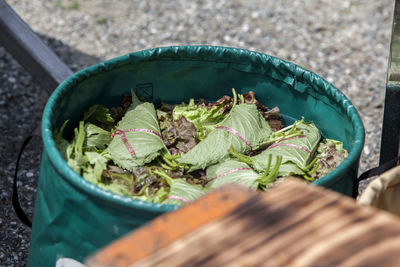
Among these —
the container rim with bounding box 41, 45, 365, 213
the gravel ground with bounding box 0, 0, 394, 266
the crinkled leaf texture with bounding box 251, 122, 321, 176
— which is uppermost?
the container rim with bounding box 41, 45, 365, 213

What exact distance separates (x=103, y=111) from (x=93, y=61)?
1.94m

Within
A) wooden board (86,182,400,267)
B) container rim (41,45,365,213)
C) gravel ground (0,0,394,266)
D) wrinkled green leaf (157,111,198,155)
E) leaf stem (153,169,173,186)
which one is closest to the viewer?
wooden board (86,182,400,267)

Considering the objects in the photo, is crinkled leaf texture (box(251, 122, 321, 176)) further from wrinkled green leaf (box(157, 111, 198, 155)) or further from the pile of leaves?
wrinkled green leaf (box(157, 111, 198, 155))

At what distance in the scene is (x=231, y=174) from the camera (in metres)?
1.59

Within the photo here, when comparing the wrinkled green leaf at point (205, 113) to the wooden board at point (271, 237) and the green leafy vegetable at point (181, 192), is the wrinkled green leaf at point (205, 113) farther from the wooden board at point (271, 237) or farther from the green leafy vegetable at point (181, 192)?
the wooden board at point (271, 237)

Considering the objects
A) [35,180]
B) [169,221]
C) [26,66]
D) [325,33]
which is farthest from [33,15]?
[169,221]

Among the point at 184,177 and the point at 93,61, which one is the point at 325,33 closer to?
the point at 93,61

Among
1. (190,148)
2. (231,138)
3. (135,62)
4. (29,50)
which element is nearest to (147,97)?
(135,62)

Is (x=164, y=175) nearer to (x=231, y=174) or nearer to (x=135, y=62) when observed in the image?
(x=231, y=174)

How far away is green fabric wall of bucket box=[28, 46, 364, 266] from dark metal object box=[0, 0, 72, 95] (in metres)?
0.81

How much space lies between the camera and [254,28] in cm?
415

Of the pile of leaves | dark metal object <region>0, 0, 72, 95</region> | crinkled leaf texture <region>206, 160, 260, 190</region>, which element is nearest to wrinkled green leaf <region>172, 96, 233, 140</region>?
the pile of leaves

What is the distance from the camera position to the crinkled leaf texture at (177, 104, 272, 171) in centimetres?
168

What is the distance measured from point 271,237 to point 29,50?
2.07m
